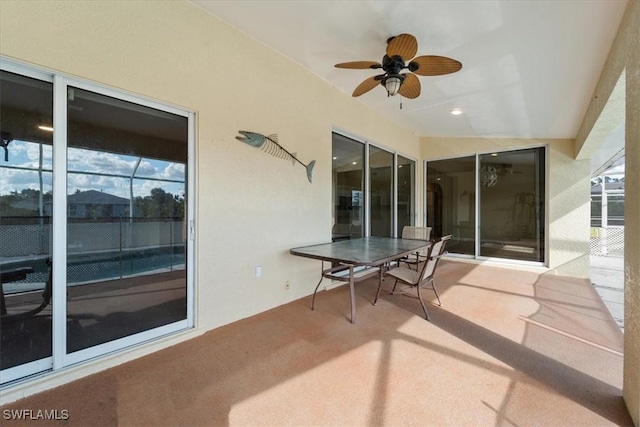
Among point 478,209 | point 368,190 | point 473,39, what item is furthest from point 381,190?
point 473,39

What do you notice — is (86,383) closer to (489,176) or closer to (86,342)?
Answer: (86,342)

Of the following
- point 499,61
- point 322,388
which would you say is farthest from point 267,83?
point 322,388

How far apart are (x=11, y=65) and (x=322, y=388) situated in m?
2.78

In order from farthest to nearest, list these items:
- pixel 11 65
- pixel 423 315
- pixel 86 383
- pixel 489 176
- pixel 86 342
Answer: pixel 489 176 → pixel 423 315 → pixel 86 342 → pixel 86 383 → pixel 11 65

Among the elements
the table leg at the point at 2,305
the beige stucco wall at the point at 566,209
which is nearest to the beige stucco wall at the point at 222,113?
the table leg at the point at 2,305

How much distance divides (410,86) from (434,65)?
1.44ft

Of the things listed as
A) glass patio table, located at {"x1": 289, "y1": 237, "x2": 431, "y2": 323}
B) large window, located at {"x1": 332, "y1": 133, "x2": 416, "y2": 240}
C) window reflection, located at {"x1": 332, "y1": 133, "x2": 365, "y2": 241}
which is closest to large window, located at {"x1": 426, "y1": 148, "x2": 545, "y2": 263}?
large window, located at {"x1": 332, "y1": 133, "x2": 416, "y2": 240}

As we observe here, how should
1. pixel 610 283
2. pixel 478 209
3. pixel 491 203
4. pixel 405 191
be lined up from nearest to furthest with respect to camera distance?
pixel 610 283
pixel 491 203
pixel 478 209
pixel 405 191

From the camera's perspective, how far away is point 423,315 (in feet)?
9.62

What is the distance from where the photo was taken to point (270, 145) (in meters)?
3.06

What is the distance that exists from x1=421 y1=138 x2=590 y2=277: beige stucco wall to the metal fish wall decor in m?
4.38

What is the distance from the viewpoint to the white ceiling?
2.08 meters

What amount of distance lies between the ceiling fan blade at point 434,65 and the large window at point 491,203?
153 inches

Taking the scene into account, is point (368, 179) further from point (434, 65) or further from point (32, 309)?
point (32, 309)
